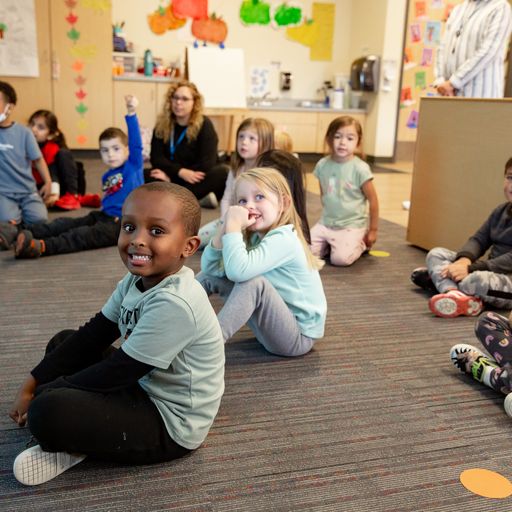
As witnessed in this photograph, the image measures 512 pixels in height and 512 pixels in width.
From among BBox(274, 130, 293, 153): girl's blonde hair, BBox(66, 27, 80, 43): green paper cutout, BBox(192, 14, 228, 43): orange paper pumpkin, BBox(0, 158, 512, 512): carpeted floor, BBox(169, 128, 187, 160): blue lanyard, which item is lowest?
BBox(0, 158, 512, 512): carpeted floor

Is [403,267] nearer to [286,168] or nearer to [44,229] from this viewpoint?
[286,168]

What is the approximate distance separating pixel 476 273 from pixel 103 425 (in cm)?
162

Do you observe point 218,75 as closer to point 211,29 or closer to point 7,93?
point 211,29

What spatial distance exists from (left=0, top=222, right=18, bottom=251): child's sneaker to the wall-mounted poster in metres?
3.50

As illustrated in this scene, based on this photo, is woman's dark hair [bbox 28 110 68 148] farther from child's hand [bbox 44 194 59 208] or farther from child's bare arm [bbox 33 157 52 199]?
child's bare arm [bbox 33 157 52 199]

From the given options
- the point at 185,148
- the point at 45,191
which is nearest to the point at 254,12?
the point at 185,148

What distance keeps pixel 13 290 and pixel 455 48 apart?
2658 mm

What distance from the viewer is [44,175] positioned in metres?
3.53

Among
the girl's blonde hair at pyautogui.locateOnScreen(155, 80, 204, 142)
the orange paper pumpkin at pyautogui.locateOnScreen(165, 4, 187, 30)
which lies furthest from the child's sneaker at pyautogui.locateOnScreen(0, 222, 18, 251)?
the orange paper pumpkin at pyautogui.locateOnScreen(165, 4, 187, 30)

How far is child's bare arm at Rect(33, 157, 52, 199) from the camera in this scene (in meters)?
3.46

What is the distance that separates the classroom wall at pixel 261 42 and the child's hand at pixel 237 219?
543 cm

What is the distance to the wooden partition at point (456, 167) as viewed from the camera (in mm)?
2705

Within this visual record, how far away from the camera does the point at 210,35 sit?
6773 millimetres

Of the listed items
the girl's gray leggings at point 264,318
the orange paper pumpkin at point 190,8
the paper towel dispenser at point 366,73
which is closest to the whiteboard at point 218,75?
the orange paper pumpkin at point 190,8
